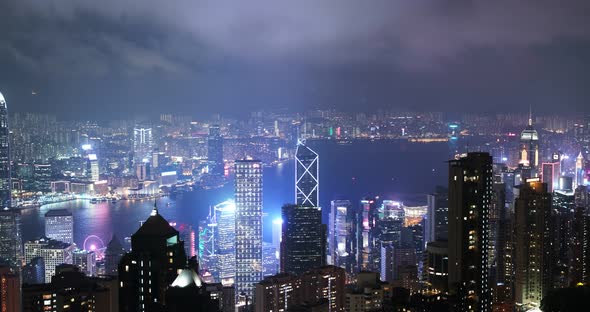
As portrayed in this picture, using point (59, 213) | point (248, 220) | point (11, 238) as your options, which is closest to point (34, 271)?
point (11, 238)

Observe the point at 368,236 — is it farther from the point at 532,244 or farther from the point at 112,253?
the point at 112,253

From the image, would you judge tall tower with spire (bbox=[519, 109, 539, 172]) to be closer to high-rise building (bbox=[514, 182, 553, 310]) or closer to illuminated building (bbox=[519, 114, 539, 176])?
illuminated building (bbox=[519, 114, 539, 176])

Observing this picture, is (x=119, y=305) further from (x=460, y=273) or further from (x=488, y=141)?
(x=488, y=141)

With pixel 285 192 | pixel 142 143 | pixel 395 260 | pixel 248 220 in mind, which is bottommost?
pixel 395 260

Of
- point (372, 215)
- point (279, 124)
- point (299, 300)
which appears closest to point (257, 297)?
point (299, 300)

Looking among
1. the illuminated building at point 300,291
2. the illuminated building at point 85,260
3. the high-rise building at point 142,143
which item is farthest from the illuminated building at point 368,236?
the high-rise building at point 142,143

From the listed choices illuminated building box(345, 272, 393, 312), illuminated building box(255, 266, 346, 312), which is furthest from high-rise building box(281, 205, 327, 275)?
illuminated building box(345, 272, 393, 312)

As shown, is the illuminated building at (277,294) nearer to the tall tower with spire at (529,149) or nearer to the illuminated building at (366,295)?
the illuminated building at (366,295)
